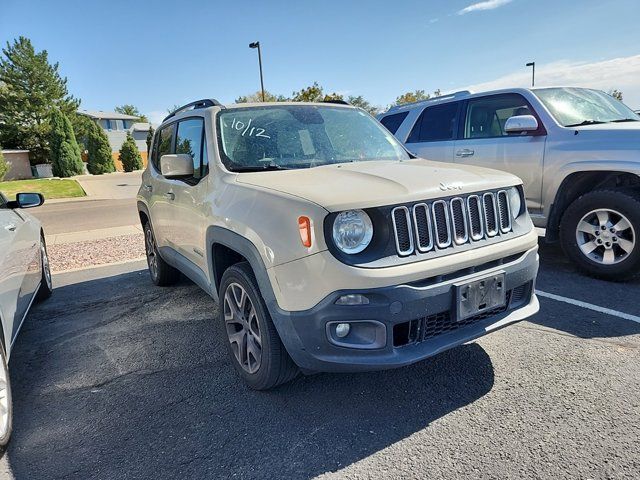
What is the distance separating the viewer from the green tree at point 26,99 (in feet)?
136

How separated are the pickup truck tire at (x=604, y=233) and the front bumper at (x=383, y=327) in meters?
2.70

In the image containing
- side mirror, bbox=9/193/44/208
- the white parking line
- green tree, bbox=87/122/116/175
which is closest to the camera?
the white parking line

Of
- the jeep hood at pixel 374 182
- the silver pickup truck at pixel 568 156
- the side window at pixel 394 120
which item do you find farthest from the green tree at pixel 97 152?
the jeep hood at pixel 374 182

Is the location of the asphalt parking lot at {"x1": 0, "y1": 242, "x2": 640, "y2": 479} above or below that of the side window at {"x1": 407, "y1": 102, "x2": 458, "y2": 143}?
below

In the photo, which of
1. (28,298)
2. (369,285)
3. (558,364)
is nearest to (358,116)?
(369,285)

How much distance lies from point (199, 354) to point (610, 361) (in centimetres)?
293

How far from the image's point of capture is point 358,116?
13.0ft

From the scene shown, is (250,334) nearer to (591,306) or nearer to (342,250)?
(342,250)

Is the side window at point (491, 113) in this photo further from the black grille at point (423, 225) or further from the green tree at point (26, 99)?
the green tree at point (26, 99)

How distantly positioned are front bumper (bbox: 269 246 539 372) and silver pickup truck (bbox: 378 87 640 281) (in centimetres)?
274

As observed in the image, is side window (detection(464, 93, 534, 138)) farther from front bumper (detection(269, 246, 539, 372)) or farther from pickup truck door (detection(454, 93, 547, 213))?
front bumper (detection(269, 246, 539, 372))

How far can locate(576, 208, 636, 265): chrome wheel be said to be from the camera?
170 inches

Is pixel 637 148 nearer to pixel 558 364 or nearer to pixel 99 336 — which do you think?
pixel 558 364

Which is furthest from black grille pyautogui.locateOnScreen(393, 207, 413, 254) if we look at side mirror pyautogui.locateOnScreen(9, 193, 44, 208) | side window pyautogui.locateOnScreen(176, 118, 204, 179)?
side mirror pyautogui.locateOnScreen(9, 193, 44, 208)
